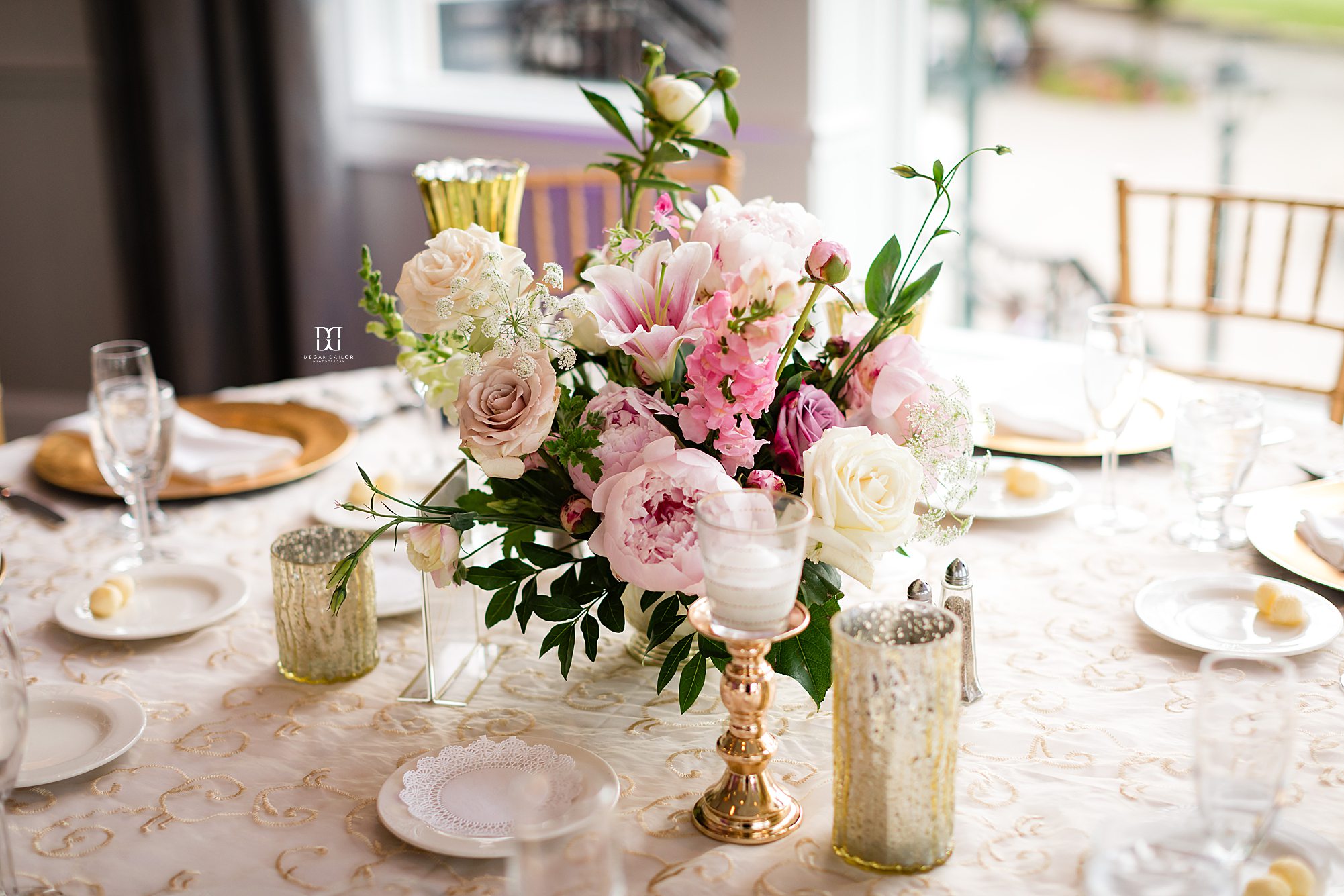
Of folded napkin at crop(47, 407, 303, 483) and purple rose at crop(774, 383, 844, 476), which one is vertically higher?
purple rose at crop(774, 383, 844, 476)

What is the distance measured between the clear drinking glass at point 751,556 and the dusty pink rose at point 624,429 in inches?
4.8

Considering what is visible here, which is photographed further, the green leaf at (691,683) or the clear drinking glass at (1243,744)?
the green leaf at (691,683)

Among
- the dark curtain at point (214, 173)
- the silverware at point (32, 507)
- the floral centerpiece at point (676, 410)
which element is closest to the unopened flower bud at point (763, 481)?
the floral centerpiece at point (676, 410)

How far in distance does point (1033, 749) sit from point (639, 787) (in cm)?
32

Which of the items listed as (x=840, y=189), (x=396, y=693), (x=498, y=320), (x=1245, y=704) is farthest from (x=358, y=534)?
(x=840, y=189)

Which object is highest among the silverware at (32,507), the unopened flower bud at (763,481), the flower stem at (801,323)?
the flower stem at (801,323)

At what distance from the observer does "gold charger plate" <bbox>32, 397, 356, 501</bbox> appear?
5.22 feet

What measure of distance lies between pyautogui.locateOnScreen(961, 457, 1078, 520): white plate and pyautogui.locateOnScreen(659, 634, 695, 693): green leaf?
49cm

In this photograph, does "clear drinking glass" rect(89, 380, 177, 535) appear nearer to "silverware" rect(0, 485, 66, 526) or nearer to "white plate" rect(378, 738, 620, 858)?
Answer: "silverware" rect(0, 485, 66, 526)

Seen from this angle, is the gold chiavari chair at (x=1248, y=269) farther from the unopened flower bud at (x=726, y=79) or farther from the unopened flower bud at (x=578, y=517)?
the unopened flower bud at (x=578, y=517)

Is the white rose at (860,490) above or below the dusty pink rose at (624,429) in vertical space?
below

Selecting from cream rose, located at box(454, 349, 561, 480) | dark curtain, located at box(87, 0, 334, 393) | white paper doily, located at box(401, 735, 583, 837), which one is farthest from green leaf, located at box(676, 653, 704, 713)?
dark curtain, located at box(87, 0, 334, 393)

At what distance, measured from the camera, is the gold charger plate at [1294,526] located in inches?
48.9

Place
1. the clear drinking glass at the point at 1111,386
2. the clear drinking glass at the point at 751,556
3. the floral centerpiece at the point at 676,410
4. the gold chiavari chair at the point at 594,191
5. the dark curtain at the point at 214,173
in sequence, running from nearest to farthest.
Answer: the clear drinking glass at the point at 751,556 → the floral centerpiece at the point at 676,410 → the clear drinking glass at the point at 1111,386 → the gold chiavari chair at the point at 594,191 → the dark curtain at the point at 214,173
